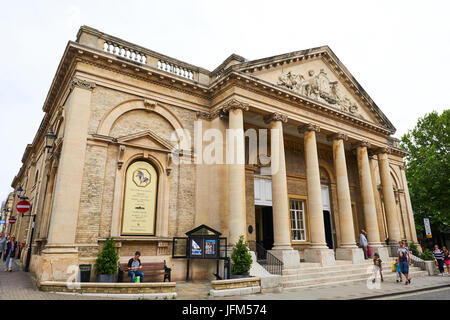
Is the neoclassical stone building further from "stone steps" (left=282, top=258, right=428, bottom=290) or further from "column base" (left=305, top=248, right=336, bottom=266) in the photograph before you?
"stone steps" (left=282, top=258, right=428, bottom=290)

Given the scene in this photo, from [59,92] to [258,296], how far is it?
13.8m

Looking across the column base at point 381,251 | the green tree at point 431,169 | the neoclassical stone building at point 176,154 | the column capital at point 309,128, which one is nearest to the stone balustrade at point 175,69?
the neoclassical stone building at point 176,154

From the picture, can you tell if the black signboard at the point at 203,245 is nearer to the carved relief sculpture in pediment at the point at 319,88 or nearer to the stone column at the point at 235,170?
the stone column at the point at 235,170

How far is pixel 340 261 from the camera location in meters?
15.2

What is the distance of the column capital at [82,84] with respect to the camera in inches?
456

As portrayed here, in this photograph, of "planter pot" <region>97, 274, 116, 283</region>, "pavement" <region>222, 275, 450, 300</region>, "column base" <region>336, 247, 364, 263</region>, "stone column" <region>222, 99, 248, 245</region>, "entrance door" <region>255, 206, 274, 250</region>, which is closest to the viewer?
"pavement" <region>222, 275, 450, 300</region>

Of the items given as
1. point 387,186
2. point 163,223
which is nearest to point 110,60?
point 163,223

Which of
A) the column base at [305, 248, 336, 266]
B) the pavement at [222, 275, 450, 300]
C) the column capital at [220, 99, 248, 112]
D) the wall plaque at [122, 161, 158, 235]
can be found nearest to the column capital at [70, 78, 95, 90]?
the wall plaque at [122, 161, 158, 235]

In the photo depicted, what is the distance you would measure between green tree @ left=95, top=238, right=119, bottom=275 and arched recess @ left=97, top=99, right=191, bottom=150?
4.60 metres

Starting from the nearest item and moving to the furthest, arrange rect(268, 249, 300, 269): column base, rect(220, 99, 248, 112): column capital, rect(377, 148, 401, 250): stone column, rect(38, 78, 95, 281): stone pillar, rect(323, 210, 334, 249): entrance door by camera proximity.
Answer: rect(38, 78, 95, 281): stone pillar, rect(268, 249, 300, 269): column base, rect(220, 99, 248, 112): column capital, rect(377, 148, 401, 250): stone column, rect(323, 210, 334, 249): entrance door

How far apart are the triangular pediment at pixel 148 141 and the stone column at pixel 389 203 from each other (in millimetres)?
15745

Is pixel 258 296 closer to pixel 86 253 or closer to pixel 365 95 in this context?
pixel 86 253

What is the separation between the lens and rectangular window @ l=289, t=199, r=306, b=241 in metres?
18.1

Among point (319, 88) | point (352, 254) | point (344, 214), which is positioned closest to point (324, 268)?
point (352, 254)
